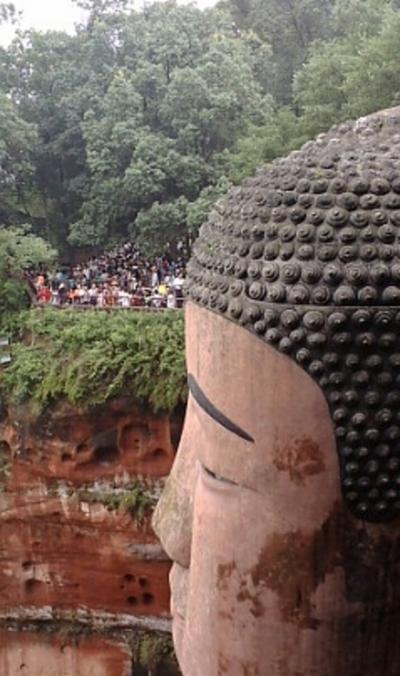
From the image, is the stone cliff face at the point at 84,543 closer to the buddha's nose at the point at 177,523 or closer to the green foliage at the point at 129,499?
the green foliage at the point at 129,499

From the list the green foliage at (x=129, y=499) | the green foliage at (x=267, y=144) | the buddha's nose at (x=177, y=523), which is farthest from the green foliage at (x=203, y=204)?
the buddha's nose at (x=177, y=523)

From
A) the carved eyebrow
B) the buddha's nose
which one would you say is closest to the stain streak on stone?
the carved eyebrow

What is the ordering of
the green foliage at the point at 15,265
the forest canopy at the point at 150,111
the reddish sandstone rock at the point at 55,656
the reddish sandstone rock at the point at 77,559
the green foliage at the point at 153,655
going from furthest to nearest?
the forest canopy at the point at 150,111 < the green foliage at the point at 15,265 < the reddish sandstone rock at the point at 55,656 < the green foliage at the point at 153,655 < the reddish sandstone rock at the point at 77,559

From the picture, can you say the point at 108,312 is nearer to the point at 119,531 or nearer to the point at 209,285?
the point at 119,531

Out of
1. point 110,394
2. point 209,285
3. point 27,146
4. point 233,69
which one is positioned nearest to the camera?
point 209,285

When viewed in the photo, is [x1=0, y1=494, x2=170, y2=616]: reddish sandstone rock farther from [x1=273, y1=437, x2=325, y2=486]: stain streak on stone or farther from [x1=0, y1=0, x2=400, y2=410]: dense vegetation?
[x1=273, y1=437, x2=325, y2=486]: stain streak on stone

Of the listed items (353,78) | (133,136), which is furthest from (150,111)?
(353,78)

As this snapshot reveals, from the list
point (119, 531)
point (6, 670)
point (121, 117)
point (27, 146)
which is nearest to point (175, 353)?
point (119, 531)
